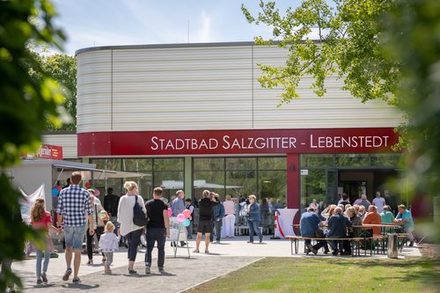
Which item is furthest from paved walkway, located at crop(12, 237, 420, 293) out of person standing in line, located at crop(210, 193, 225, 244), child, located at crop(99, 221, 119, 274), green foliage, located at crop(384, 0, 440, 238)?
green foliage, located at crop(384, 0, 440, 238)

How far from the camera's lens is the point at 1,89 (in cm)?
240

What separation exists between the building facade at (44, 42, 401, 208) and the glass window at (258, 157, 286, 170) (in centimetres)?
4

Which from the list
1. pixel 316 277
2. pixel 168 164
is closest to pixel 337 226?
pixel 316 277

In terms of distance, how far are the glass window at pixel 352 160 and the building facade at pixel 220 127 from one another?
0.13 ft

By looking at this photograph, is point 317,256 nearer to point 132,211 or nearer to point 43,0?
point 132,211

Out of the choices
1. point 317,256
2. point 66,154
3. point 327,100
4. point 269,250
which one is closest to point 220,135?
point 327,100

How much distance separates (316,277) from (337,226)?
6.29m

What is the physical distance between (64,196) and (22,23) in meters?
12.2

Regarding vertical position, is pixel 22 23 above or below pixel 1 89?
above

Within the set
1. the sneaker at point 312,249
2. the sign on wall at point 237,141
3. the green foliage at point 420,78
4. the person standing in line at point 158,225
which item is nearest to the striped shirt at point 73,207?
the person standing in line at point 158,225

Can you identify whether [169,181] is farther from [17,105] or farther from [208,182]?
[17,105]

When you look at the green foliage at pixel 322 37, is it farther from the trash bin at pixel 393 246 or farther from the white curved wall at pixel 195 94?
the white curved wall at pixel 195 94

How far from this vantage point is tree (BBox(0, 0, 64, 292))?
2.34 m

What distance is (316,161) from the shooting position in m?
34.0
